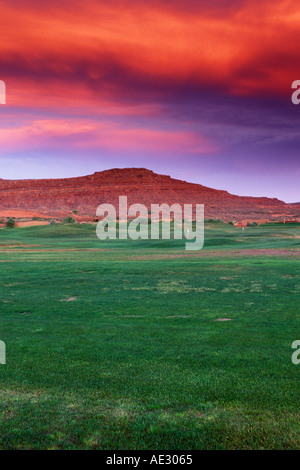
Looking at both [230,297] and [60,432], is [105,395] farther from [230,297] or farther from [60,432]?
[230,297]

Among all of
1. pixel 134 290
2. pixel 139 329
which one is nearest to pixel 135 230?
pixel 134 290

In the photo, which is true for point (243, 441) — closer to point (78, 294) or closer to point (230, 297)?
point (230, 297)

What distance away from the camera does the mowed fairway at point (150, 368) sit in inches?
218

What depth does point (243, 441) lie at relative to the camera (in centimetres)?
530

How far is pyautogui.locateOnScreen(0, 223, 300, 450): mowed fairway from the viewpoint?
555cm

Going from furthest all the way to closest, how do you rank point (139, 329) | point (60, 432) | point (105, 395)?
point (139, 329) < point (105, 395) < point (60, 432)

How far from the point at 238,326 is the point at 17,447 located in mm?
8007

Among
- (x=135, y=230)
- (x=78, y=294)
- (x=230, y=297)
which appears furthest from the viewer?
(x=135, y=230)

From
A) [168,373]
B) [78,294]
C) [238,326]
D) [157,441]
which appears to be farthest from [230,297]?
[157,441]

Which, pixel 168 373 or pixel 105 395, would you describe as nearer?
pixel 105 395

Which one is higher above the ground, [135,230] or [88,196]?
[88,196]

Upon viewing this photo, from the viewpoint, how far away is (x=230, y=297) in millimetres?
16156

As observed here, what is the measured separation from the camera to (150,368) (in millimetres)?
8180

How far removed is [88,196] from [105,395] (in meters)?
185
